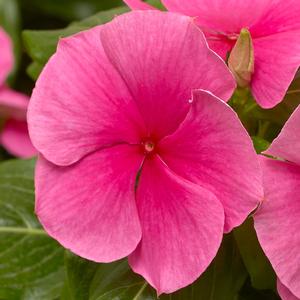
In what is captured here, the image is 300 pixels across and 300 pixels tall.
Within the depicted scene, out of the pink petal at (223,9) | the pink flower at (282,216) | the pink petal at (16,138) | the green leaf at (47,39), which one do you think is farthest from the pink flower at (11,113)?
the pink flower at (282,216)

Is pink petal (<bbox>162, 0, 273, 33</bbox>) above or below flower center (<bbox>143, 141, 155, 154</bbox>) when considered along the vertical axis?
above

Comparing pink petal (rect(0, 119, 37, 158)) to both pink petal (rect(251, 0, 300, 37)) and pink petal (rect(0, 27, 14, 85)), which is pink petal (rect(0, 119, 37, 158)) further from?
pink petal (rect(251, 0, 300, 37))

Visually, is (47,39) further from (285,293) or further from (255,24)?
(285,293)

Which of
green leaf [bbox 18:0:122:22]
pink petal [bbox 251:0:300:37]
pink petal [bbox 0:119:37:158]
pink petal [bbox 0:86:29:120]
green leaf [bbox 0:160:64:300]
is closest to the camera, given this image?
pink petal [bbox 251:0:300:37]

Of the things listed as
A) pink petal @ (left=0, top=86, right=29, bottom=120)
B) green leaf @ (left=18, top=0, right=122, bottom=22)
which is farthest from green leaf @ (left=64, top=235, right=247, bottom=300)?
green leaf @ (left=18, top=0, right=122, bottom=22)

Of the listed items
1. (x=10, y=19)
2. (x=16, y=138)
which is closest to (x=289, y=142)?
(x=16, y=138)

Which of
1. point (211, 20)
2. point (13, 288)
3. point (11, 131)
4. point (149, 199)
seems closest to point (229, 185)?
point (149, 199)

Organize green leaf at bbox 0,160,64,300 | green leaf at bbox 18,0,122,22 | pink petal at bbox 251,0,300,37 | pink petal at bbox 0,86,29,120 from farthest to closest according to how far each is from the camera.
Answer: green leaf at bbox 18,0,122,22 → pink petal at bbox 0,86,29,120 → green leaf at bbox 0,160,64,300 → pink petal at bbox 251,0,300,37

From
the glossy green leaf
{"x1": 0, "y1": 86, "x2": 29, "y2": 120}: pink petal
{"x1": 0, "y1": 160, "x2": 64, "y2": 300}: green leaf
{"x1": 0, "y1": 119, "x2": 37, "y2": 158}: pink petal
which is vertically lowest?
{"x1": 0, "y1": 119, "x2": 37, "y2": 158}: pink petal
